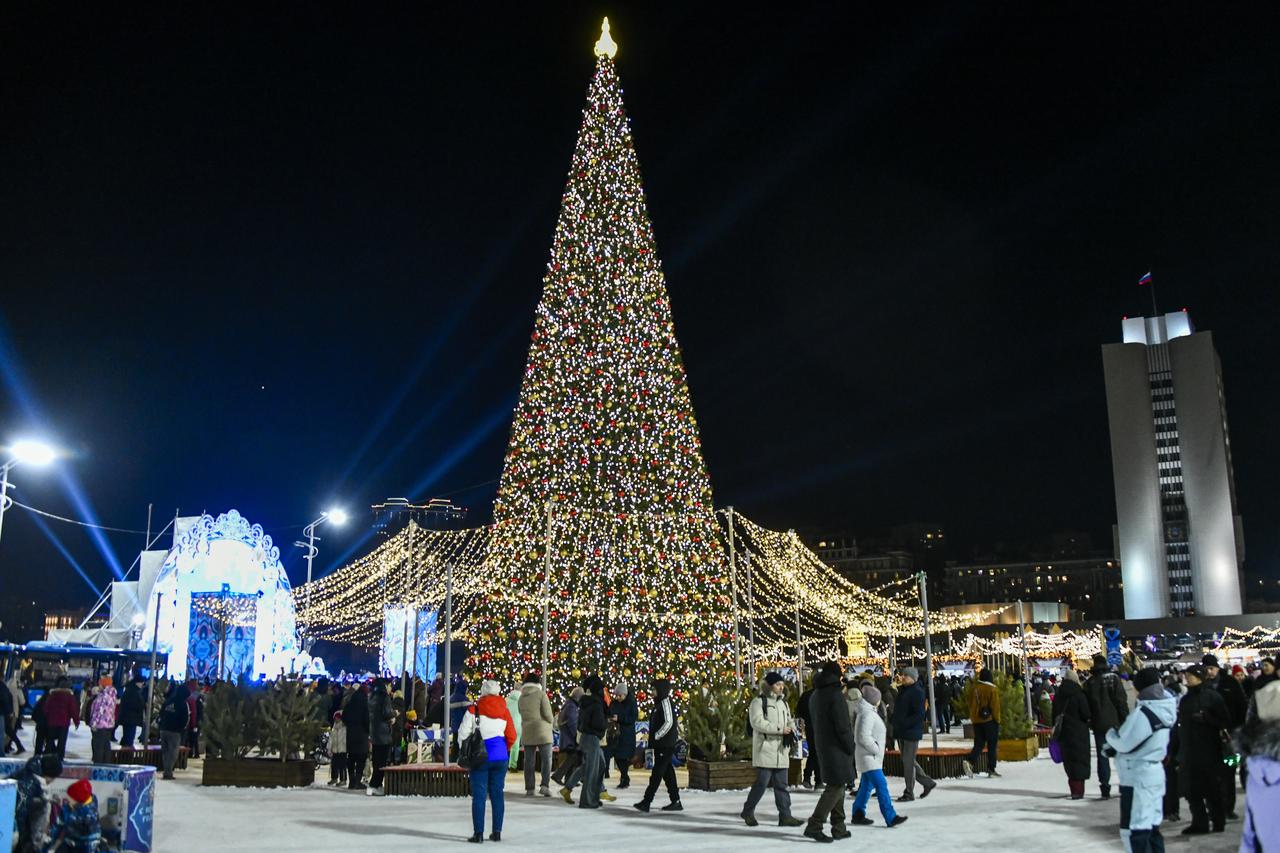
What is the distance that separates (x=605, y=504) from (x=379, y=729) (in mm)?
8533

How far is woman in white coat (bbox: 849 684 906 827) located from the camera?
1032 centimetres

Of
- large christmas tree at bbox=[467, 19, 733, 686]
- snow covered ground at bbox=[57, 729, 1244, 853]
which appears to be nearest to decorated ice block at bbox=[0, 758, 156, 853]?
snow covered ground at bbox=[57, 729, 1244, 853]

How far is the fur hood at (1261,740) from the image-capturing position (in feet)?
16.8

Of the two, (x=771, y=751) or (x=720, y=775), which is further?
(x=720, y=775)

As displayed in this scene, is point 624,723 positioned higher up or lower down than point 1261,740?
lower down

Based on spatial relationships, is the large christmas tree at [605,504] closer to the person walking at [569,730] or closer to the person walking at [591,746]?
the person walking at [569,730]

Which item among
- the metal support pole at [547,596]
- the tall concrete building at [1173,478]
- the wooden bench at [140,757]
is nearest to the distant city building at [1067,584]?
the tall concrete building at [1173,478]

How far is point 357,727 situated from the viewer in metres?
14.5

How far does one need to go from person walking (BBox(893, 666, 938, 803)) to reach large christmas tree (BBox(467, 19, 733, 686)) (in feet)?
29.8

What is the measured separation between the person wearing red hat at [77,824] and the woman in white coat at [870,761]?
6.52 meters

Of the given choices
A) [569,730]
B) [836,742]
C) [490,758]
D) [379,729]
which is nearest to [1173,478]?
[569,730]

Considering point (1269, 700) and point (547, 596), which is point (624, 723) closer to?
point (547, 596)

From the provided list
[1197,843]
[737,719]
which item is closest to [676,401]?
[737,719]

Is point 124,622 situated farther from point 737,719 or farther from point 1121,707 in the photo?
point 1121,707
